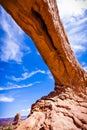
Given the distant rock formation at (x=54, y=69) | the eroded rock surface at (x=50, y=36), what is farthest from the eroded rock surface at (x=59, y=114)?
the eroded rock surface at (x=50, y=36)

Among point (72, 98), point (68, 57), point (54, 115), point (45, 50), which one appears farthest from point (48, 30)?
point (54, 115)

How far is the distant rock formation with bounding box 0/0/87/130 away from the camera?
26.3 ft

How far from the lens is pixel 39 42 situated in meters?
10.3

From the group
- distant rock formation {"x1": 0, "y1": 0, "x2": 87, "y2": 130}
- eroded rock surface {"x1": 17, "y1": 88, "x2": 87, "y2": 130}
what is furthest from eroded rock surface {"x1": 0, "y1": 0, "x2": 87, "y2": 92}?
eroded rock surface {"x1": 17, "y1": 88, "x2": 87, "y2": 130}

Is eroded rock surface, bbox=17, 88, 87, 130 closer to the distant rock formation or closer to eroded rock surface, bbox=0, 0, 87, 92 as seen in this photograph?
the distant rock formation

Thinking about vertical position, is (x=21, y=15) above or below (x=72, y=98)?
above

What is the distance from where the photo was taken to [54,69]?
11.3 metres

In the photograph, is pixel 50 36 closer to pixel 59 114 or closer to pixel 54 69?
pixel 54 69

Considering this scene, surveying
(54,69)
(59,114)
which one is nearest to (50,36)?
(54,69)

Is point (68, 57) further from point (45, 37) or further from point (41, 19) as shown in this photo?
point (41, 19)

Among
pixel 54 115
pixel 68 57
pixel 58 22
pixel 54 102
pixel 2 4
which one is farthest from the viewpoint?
pixel 68 57

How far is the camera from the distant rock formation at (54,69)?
8031mm

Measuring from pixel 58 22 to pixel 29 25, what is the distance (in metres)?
1.40

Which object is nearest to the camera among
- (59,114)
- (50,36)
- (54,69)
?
(59,114)
